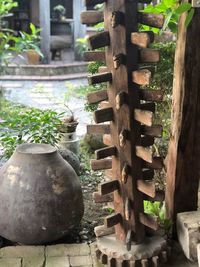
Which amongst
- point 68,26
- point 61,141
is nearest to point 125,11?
point 61,141

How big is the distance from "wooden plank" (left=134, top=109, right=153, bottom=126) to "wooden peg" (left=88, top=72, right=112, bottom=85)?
26 cm

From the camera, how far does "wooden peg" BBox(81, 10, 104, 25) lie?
2672mm

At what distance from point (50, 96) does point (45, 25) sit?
359cm

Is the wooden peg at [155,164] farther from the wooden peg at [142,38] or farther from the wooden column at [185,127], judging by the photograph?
the wooden peg at [142,38]

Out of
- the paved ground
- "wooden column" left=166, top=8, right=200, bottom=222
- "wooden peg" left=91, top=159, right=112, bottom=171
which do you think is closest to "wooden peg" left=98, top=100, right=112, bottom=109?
"wooden peg" left=91, top=159, right=112, bottom=171

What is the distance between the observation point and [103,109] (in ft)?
9.12

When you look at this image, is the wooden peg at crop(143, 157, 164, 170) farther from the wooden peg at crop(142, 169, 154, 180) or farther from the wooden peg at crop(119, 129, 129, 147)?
the wooden peg at crop(119, 129, 129, 147)

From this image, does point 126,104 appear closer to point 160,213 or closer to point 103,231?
point 103,231

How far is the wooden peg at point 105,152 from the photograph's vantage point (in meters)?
2.85

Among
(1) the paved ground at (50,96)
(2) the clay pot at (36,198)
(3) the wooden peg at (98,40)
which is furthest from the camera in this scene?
(1) the paved ground at (50,96)

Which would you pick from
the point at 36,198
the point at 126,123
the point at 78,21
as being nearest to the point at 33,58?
the point at 78,21

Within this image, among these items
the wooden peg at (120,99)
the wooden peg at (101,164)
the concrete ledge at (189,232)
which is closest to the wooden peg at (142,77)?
the wooden peg at (120,99)

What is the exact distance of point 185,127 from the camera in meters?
3.01

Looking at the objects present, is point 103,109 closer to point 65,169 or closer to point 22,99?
point 65,169
